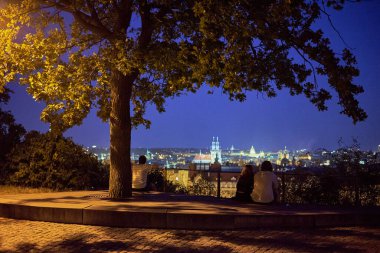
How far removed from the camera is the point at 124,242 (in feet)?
25.8

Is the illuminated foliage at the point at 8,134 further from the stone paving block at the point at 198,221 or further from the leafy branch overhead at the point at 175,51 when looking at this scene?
the stone paving block at the point at 198,221

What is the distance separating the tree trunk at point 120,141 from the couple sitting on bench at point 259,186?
10.3 ft

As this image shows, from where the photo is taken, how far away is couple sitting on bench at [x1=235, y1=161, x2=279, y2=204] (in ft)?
35.1

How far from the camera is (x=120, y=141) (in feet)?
39.6

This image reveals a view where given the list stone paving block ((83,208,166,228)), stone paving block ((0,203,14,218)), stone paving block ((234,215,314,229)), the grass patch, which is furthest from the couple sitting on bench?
the grass patch

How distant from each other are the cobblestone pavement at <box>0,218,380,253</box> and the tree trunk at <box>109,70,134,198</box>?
290cm

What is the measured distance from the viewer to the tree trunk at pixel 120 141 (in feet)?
39.7

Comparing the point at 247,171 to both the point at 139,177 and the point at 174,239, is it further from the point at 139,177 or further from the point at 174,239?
the point at 139,177

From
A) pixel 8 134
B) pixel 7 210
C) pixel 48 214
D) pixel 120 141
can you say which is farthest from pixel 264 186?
pixel 8 134

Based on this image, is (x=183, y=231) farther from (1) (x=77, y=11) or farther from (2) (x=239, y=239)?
(1) (x=77, y=11)

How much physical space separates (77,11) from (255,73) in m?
4.94

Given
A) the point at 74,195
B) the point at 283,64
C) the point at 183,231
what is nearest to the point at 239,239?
the point at 183,231

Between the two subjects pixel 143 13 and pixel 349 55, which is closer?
pixel 349 55

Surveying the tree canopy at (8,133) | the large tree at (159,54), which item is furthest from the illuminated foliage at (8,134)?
the large tree at (159,54)
